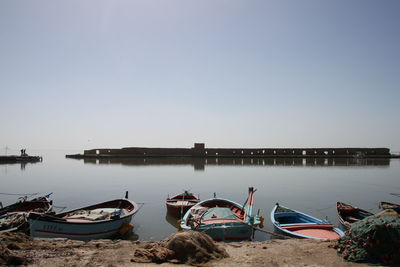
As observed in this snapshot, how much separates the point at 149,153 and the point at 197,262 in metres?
62.2

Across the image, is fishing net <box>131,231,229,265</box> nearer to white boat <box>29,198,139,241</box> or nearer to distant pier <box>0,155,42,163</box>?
white boat <box>29,198,139,241</box>

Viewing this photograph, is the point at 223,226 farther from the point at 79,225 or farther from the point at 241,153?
the point at 241,153

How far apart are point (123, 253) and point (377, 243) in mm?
5517

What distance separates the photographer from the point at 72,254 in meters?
6.07

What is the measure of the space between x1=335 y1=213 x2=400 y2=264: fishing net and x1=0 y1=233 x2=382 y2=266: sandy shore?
29cm

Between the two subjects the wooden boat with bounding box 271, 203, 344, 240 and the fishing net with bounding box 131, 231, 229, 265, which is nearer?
the fishing net with bounding box 131, 231, 229, 265

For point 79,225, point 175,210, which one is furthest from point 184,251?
point 175,210

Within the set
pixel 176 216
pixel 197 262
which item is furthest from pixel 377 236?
pixel 176 216

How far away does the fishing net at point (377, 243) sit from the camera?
17.4 ft

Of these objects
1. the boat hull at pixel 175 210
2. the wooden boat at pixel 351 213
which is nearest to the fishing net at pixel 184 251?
the boat hull at pixel 175 210

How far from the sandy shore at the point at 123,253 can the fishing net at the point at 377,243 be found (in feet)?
0.97

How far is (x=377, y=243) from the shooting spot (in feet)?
17.7

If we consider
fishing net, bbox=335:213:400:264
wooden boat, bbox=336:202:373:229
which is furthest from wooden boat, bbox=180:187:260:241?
wooden boat, bbox=336:202:373:229

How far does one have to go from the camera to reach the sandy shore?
554 centimetres
